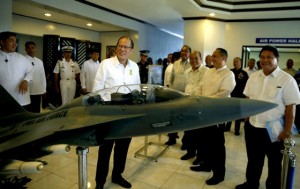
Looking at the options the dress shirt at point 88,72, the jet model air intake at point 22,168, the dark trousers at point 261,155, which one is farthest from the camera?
the dress shirt at point 88,72

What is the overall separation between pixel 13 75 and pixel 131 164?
6.14 ft

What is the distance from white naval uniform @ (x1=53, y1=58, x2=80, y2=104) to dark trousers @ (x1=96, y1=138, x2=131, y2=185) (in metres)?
3.20

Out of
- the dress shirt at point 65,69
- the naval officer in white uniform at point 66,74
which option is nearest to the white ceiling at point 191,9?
the naval officer in white uniform at point 66,74

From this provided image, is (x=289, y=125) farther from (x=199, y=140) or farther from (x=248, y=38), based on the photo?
(x=248, y=38)

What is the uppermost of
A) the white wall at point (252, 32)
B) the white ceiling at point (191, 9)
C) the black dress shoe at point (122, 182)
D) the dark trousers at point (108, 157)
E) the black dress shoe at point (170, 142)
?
the white ceiling at point (191, 9)

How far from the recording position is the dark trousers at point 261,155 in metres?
2.03

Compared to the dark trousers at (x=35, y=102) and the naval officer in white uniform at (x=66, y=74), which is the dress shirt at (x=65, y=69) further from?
the dark trousers at (x=35, y=102)

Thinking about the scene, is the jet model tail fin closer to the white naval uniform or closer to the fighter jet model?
the fighter jet model

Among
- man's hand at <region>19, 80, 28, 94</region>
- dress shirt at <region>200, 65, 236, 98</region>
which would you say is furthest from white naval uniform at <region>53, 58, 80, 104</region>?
dress shirt at <region>200, 65, 236, 98</region>

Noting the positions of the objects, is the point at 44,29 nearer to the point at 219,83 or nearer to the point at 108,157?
the point at 108,157

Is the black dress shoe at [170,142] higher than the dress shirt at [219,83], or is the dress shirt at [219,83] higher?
the dress shirt at [219,83]

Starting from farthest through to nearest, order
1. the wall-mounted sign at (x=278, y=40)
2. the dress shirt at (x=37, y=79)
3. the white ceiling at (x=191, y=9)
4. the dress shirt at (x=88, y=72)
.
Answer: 1. the wall-mounted sign at (x=278, y=40)
2. the white ceiling at (x=191, y=9)
3. the dress shirt at (x=88, y=72)
4. the dress shirt at (x=37, y=79)

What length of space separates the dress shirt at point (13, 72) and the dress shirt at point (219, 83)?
90.4 inches

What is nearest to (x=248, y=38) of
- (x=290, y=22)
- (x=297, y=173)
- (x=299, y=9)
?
(x=290, y=22)
